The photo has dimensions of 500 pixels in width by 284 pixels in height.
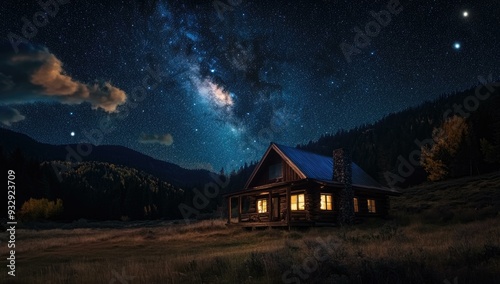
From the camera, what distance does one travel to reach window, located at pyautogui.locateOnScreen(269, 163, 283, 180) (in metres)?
31.6

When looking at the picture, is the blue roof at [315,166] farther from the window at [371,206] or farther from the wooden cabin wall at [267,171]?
the window at [371,206]

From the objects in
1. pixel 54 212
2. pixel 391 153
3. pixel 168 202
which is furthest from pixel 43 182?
pixel 391 153

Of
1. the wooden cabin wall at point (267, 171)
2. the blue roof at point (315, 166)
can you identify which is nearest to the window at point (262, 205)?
the wooden cabin wall at point (267, 171)

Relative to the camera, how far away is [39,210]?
7000 centimetres

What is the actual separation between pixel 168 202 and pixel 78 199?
91.0 ft

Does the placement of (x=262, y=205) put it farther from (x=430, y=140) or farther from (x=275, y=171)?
(x=430, y=140)

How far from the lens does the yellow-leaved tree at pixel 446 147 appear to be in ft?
193

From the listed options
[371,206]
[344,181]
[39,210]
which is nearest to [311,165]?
[344,181]

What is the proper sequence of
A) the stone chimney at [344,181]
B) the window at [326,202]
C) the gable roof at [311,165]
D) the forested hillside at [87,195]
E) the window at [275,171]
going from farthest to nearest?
the forested hillside at [87,195], the window at [275,171], the window at [326,202], the gable roof at [311,165], the stone chimney at [344,181]

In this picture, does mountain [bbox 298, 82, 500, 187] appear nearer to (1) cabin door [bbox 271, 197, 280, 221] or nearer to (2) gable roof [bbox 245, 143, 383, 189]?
(2) gable roof [bbox 245, 143, 383, 189]

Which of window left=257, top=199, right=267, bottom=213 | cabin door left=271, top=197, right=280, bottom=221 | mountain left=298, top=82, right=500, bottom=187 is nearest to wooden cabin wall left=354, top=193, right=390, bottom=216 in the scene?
cabin door left=271, top=197, right=280, bottom=221

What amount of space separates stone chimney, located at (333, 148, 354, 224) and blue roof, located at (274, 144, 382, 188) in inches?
38.4

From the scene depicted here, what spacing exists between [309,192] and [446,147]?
42.7 meters

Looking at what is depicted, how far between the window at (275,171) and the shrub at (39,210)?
54737mm
